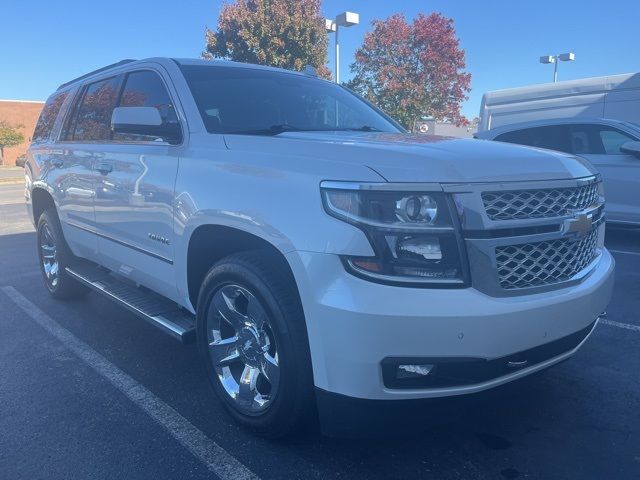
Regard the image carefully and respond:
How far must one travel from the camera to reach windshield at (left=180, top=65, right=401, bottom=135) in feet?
11.3

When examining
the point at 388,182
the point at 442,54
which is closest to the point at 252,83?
the point at 388,182

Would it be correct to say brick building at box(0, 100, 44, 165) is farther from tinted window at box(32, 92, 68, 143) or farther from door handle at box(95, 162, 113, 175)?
door handle at box(95, 162, 113, 175)

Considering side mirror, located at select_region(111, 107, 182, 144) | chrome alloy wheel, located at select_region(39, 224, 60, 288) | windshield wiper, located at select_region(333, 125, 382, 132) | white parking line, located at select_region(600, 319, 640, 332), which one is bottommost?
white parking line, located at select_region(600, 319, 640, 332)

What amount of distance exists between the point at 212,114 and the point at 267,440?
6.31 feet

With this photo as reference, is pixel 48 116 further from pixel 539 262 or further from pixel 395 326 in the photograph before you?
pixel 539 262

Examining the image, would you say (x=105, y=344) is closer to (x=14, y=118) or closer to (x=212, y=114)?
(x=212, y=114)

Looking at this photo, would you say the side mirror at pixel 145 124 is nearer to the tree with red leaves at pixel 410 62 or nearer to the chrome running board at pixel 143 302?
the chrome running board at pixel 143 302

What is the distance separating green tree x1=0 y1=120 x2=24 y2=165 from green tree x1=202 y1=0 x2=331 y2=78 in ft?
89.2

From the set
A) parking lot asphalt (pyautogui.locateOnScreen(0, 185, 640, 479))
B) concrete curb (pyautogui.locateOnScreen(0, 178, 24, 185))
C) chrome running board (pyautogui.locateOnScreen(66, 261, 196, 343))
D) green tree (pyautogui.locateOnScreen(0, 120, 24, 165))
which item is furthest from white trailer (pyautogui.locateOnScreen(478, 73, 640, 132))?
green tree (pyautogui.locateOnScreen(0, 120, 24, 165))

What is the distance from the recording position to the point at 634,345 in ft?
13.3

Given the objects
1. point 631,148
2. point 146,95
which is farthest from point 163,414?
point 631,148

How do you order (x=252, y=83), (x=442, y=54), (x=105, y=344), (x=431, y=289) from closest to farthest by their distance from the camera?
(x=431, y=289), (x=252, y=83), (x=105, y=344), (x=442, y=54)

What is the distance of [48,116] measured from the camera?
5.70m

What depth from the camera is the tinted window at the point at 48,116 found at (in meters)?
5.45
